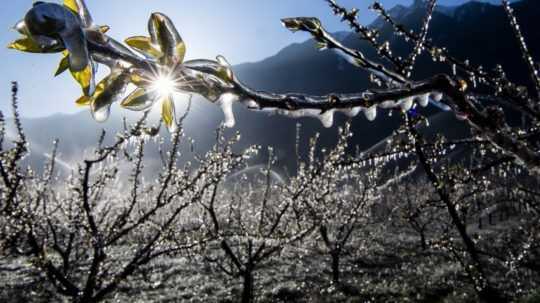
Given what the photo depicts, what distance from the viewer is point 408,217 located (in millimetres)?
2893

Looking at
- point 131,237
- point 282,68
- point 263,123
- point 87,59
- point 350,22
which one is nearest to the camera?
point 87,59

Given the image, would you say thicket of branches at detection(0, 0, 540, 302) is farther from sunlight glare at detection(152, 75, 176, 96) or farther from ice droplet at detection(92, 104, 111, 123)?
ice droplet at detection(92, 104, 111, 123)

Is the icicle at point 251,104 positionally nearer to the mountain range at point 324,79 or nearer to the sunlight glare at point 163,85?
the sunlight glare at point 163,85

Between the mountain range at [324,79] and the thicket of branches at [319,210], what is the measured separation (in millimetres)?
75310

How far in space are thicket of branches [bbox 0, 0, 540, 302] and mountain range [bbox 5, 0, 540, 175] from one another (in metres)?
75.3

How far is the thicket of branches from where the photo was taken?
3.74 ft

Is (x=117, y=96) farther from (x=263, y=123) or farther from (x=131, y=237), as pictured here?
(x=263, y=123)

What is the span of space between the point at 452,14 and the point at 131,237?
471 feet

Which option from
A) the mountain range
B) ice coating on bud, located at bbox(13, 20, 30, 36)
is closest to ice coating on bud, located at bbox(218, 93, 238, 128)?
ice coating on bud, located at bbox(13, 20, 30, 36)

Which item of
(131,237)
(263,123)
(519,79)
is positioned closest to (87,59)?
(131,237)

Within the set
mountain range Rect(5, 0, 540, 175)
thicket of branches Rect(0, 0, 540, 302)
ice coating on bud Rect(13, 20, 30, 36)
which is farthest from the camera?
mountain range Rect(5, 0, 540, 175)

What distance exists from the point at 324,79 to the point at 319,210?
113399mm

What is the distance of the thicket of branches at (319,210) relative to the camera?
1141 mm

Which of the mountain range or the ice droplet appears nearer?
the ice droplet
